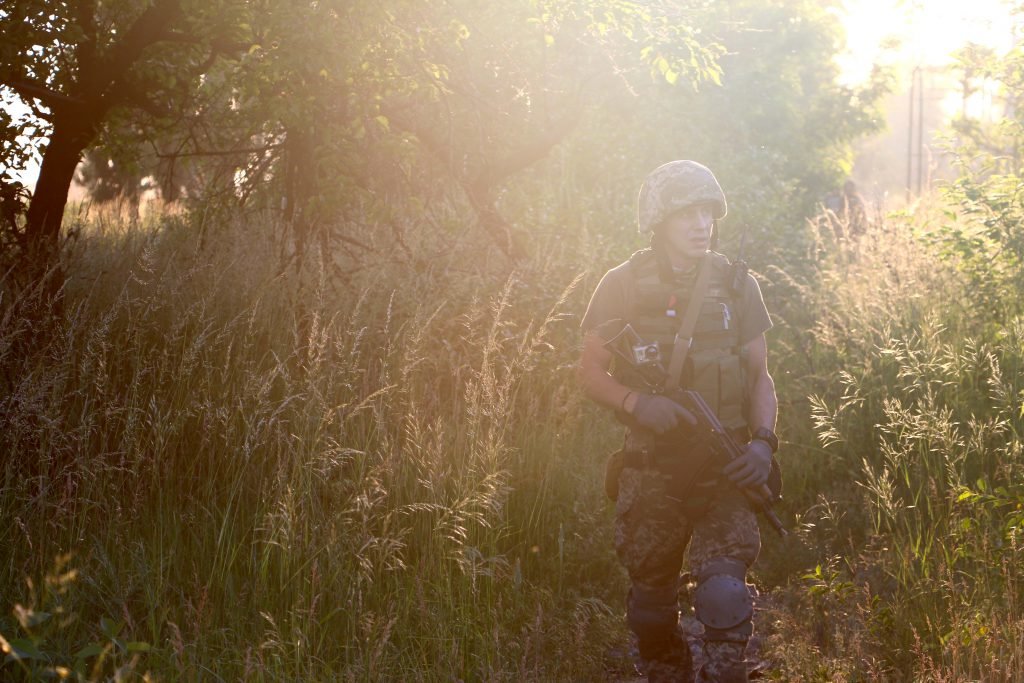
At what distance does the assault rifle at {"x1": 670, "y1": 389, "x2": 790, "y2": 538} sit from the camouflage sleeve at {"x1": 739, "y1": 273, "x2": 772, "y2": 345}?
1.17 feet

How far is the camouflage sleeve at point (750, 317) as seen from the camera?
4.30m

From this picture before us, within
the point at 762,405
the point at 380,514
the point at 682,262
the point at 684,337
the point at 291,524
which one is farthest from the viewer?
the point at 380,514

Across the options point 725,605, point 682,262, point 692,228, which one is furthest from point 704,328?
point 725,605

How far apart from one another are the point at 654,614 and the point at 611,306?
1.25 m

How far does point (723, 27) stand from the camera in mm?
19516

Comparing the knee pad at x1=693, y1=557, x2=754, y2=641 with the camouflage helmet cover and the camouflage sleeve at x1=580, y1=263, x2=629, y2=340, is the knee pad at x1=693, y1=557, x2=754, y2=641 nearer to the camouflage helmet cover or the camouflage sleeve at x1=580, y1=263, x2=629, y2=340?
the camouflage sleeve at x1=580, y1=263, x2=629, y2=340

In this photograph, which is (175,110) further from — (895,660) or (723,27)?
(723,27)

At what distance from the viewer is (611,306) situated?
4375mm

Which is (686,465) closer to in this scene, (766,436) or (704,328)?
(766,436)

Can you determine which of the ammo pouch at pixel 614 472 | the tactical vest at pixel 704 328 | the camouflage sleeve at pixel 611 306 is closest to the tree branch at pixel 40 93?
the camouflage sleeve at pixel 611 306

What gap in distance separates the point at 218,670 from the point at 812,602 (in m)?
3.02

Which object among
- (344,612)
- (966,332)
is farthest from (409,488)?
(966,332)

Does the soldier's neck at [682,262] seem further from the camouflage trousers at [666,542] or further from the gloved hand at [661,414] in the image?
the camouflage trousers at [666,542]

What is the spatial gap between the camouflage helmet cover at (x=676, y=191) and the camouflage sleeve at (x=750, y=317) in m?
0.34
